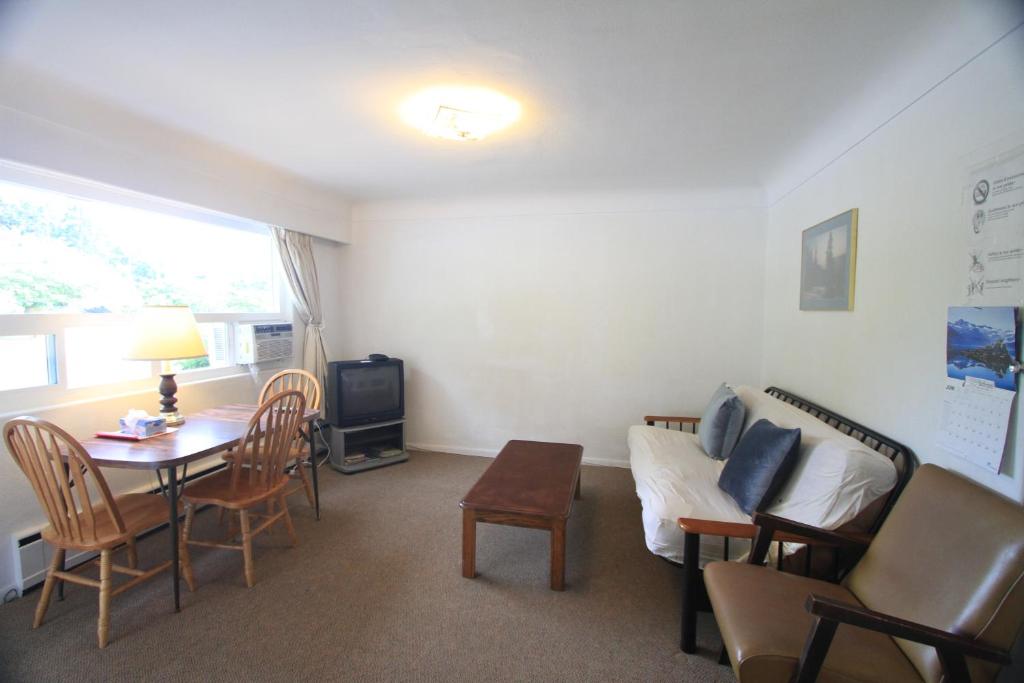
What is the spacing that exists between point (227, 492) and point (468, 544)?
1.29 m

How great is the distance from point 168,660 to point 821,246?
12.3 feet

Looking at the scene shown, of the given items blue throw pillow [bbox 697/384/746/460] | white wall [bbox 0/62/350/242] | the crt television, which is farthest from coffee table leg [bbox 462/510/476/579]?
white wall [bbox 0/62/350/242]

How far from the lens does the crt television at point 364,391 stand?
3545mm

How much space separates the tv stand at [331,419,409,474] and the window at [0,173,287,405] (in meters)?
1.05

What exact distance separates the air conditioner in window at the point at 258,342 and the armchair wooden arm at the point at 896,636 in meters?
3.55

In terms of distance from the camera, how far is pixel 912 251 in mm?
1669

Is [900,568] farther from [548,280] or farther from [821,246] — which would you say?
[548,280]

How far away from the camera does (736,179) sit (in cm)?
317

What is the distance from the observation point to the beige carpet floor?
161 cm

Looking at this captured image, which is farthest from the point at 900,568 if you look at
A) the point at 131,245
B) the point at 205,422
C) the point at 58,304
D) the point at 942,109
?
the point at 131,245

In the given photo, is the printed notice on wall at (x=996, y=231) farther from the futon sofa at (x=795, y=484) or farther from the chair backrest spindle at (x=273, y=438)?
the chair backrest spindle at (x=273, y=438)

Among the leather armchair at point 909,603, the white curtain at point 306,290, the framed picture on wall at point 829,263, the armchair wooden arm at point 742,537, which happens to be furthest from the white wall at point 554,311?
the leather armchair at point 909,603

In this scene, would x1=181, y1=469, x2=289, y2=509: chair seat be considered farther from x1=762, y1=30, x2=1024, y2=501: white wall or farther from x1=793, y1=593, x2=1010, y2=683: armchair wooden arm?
x1=762, y1=30, x2=1024, y2=501: white wall

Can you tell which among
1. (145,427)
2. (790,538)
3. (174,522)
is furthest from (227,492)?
(790,538)
